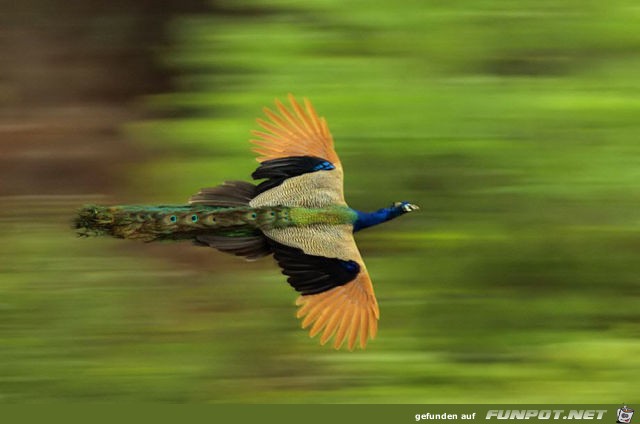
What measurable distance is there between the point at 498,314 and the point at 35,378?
1.78 metres

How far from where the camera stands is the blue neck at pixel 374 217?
3.92 metres

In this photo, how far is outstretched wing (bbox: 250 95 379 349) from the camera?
3.86 m

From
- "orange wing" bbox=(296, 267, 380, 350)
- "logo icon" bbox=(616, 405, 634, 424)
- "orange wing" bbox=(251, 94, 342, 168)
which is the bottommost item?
"logo icon" bbox=(616, 405, 634, 424)

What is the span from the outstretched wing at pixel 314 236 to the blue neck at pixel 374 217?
34 millimetres

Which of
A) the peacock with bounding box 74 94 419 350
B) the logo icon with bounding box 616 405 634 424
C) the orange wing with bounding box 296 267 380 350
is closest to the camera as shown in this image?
the peacock with bounding box 74 94 419 350

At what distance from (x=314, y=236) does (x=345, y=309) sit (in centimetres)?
31

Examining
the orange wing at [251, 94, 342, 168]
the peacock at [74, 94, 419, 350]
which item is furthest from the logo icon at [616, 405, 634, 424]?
the orange wing at [251, 94, 342, 168]

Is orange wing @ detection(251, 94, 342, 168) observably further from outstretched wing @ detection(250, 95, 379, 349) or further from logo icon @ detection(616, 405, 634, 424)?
logo icon @ detection(616, 405, 634, 424)

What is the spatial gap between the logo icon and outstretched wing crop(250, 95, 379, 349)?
1.08 meters

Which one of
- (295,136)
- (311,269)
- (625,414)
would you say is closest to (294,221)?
(311,269)

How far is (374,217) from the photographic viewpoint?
3.94 metres

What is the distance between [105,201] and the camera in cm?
507

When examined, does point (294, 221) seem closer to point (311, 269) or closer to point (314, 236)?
point (314, 236)

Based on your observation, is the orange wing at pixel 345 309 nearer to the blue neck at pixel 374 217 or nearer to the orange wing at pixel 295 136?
the blue neck at pixel 374 217
